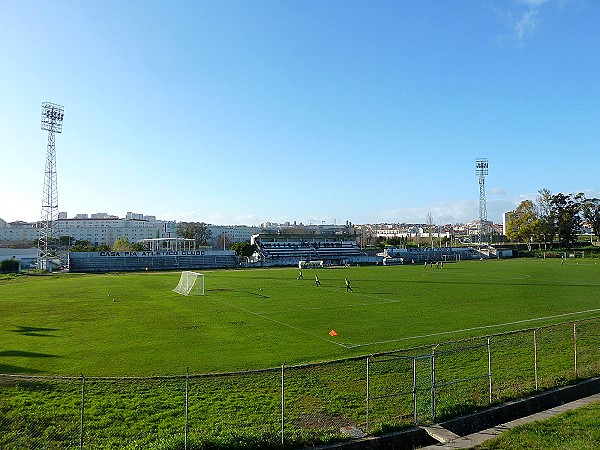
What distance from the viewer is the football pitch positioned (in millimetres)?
16125

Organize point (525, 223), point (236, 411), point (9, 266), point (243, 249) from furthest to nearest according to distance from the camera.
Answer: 1. point (525, 223)
2. point (243, 249)
3. point (9, 266)
4. point (236, 411)

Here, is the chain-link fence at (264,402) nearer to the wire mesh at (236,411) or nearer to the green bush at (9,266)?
the wire mesh at (236,411)

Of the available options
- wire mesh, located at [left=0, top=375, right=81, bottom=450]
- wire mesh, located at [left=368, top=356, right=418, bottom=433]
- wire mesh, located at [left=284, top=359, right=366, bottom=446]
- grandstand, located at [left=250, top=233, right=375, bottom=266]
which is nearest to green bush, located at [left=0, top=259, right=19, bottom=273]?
grandstand, located at [left=250, top=233, right=375, bottom=266]

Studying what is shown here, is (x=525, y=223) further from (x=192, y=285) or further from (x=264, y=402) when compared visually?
(x=264, y=402)

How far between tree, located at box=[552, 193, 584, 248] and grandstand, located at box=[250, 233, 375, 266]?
1940 inches

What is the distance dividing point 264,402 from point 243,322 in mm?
13246

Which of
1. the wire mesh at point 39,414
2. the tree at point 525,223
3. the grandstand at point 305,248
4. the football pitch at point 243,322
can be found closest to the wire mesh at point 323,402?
the football pitch at point 243,322

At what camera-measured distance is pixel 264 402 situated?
11.1 m

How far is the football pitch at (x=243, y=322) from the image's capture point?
16125mm

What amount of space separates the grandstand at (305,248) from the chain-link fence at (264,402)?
93.0 metres

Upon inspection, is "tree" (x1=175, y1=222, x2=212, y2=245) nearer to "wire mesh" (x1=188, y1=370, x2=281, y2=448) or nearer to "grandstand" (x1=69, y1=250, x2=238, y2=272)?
"grandstand" (x1=69, y1=250, x2=238, y2=272)

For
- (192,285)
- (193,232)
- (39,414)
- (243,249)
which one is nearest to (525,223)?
(243,249)

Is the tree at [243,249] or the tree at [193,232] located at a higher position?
the tree at [193,232]

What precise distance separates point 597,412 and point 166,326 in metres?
18.6
